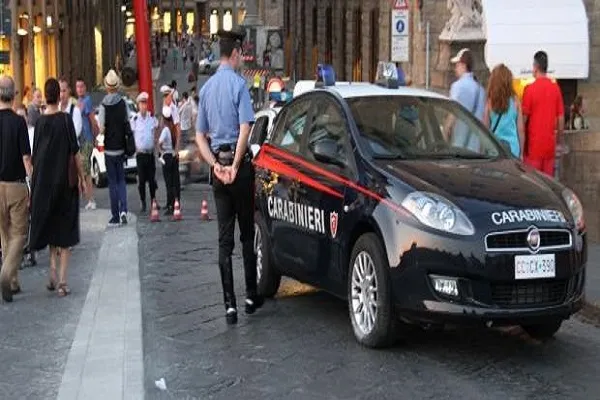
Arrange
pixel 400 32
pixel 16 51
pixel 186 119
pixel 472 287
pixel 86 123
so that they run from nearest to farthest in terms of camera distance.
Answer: pixel 472 287, pixel 86 123, pixel 400 32, pixel 186 119, pixel 16 51

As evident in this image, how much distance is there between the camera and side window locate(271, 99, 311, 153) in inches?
348

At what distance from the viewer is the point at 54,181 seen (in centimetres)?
941

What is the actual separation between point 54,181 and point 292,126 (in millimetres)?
2038

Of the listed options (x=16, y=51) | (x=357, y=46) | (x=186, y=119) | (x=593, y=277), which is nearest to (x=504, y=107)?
(x=593, y=277)

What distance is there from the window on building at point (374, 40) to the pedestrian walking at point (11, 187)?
2672 cm

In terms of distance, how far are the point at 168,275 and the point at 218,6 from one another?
538 feet

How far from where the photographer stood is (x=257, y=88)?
41.6 m

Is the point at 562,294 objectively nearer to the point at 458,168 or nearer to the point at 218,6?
the point at 458,168

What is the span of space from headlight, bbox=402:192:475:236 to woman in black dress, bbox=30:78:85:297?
11.2 ft

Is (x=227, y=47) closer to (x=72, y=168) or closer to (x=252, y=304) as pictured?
(x=72, y=168)

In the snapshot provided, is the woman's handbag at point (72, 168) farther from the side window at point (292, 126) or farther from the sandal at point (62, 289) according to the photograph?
the side window at point (292, 126)

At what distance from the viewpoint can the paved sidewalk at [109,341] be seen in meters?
6.74

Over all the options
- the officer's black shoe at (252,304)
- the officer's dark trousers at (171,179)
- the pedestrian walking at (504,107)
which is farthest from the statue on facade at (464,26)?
the officer's black shoe at (252,304)

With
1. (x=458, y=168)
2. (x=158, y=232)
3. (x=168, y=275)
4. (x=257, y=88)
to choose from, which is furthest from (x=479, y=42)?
(x=257, y=88)
